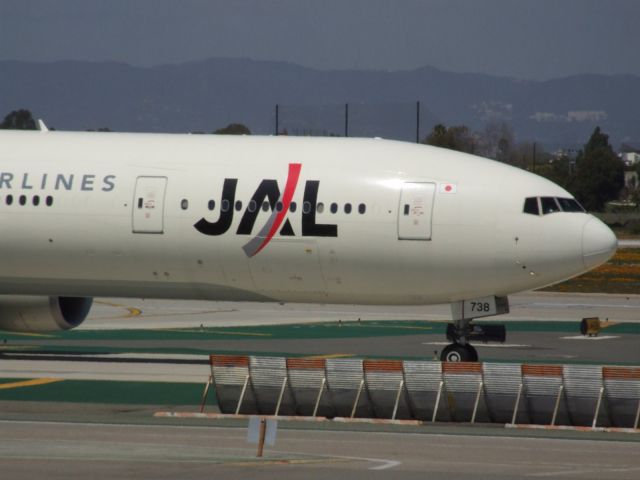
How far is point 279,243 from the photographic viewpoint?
37.8 m

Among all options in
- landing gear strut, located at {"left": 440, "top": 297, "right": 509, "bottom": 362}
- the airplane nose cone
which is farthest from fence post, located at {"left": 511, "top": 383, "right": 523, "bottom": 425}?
the airplane nose cone

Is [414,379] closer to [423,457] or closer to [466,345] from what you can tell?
[423,457]

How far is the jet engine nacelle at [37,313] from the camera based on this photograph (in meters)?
40.5

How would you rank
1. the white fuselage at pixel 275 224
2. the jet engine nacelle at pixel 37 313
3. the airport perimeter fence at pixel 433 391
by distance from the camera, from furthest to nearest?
the jet engine nacelle at pixel 37 313 → the white fuselage at pixel 275 224 → the airport perimeter fence at pixel 433 391

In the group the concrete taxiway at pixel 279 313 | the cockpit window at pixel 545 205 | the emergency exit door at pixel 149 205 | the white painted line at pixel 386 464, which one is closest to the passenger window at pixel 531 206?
the cockpit window at pixel 545 205

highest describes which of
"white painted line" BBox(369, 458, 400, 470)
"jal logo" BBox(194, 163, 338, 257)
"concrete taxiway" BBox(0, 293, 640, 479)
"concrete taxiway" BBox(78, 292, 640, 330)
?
"jal logo" BBox(194, 163, 338, 257)

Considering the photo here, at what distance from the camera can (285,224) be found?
1486 inches

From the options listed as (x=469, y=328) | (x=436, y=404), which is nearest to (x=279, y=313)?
(x=469, y=328)

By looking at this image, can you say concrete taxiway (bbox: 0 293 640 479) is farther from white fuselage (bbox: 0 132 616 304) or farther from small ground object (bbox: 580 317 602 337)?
white fuselage (bbox: 0 132 616 304)

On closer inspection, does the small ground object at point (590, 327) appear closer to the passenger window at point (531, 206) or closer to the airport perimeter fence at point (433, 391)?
the passenger window at point (531, 206)

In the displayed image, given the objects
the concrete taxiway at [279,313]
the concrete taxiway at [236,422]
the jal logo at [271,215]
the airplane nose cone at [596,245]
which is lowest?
the concrete taxiway at [236,422]

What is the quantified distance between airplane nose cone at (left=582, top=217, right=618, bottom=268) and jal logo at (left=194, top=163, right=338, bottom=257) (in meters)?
5.55

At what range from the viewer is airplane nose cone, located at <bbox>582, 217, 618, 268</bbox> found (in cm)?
3631

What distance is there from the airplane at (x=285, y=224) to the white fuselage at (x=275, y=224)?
0.11 feet
